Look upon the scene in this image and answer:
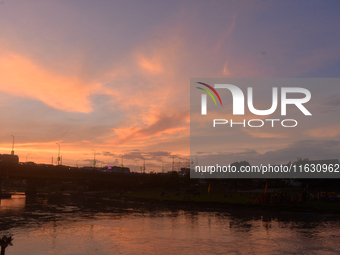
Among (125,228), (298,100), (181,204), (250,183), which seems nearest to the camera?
(125,228)

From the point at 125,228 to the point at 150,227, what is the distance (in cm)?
249

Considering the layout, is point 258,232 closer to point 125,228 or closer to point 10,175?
point 125,228

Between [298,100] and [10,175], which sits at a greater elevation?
[298,100]

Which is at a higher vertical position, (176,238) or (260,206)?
(176,238)

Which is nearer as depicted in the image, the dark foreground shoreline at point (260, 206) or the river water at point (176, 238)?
the river water at point (176, 238)

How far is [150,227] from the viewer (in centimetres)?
3048

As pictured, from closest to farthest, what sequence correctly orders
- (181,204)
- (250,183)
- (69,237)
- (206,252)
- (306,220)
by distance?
(206,252) → (69,237) → (306,220) → (181,204) → (250,183)

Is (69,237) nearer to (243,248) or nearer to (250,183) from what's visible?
(243,248)

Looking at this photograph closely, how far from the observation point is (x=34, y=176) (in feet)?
358

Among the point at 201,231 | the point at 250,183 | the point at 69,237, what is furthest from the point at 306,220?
the point at 250,183

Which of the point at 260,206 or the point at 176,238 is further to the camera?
the point at 260,206

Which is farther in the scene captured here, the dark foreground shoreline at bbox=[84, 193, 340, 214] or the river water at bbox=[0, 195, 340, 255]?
the dark foreground shoreline at bbox=[84, 193, 340, 214]

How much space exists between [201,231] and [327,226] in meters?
12.9

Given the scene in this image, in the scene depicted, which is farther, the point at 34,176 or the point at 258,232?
the point at 34,176
